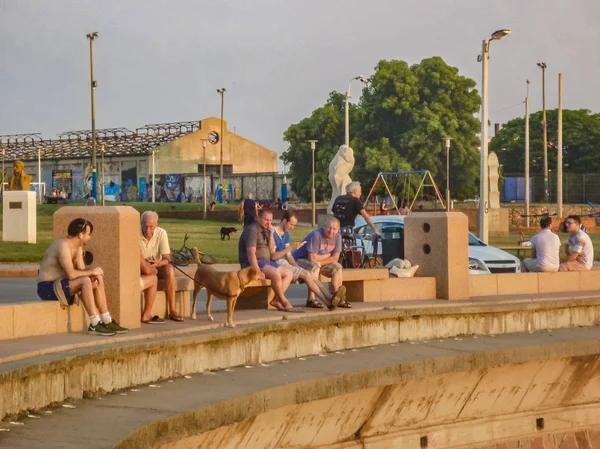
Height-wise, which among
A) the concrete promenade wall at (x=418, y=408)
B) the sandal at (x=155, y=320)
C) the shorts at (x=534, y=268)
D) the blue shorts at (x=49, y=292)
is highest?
the blue shorts at (x=49, y=292)

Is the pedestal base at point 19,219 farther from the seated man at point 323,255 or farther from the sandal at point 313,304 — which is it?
the sandal at point 313,304

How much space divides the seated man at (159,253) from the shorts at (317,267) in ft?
7.70

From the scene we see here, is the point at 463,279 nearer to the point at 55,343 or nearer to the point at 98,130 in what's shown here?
the point at 55,343

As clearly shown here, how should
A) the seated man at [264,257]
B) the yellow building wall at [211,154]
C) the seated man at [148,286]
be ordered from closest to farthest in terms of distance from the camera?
the seated man at [148,286] → the seated man at [264,257] → the yellow building wall at [211,154]

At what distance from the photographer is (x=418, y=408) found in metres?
13.1

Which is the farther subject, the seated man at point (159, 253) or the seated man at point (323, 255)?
the seated man at point (323, 255)

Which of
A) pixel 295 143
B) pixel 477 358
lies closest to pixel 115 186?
pixel 295 143

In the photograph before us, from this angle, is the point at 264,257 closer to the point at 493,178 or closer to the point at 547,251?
the point at 547,251

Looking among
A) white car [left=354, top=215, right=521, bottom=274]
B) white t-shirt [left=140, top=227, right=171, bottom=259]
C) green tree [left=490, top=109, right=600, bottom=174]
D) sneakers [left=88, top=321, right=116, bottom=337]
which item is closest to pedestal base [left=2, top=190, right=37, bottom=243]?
white car [left=354, top=215, right=521, bottom=274]

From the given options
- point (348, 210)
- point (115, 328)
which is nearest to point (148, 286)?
point (115, 328)

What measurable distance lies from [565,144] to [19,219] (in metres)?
78.7

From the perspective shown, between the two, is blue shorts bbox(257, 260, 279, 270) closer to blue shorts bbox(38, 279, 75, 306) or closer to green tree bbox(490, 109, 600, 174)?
blue shorts bbox(38, 279, 75, 306)

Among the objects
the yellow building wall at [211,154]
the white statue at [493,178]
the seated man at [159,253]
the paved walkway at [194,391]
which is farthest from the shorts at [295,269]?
the yellow building wall at [211,154]

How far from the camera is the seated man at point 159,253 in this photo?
1257 centimetres
